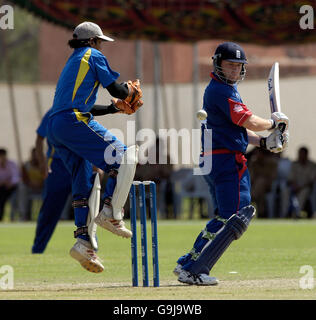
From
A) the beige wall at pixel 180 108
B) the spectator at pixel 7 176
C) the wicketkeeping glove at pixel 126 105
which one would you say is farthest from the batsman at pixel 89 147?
the beige wall at pixel 180 108

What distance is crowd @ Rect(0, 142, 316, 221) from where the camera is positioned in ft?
75.5

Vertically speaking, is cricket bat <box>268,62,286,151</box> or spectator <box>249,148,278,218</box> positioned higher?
cricket bat <box>268,62,286,151</box>

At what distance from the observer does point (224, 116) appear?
1016cm

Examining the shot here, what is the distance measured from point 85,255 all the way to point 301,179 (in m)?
13.8

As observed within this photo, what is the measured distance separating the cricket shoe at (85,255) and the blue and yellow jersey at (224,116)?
1.53m

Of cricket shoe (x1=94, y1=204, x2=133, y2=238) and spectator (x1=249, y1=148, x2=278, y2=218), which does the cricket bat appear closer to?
cricket shoe (x1=94, y1=204, x2=133, y2=238)

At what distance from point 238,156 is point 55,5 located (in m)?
13.5

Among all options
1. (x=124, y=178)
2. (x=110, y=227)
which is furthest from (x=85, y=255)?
(x=124, y=178)

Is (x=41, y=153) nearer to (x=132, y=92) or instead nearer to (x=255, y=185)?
(x=132, y=92)

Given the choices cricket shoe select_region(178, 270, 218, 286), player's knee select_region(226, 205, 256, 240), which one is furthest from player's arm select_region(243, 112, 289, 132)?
cricket shoe select_region(178, 270, 218, 286)

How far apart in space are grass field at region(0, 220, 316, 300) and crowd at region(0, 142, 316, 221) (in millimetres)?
1945
